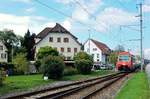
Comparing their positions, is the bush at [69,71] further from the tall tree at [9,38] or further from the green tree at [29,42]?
the tall tree at [9,38]

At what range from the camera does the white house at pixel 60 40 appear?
113 meters

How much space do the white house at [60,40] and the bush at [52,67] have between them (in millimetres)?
69237

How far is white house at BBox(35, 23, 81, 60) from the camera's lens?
11325 cm

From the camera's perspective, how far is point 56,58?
4356cm

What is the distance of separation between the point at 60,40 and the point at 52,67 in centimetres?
7293

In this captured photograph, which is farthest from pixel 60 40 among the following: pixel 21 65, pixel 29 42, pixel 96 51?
pixel 21 65

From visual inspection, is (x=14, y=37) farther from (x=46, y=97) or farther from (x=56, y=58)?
(x=46, y=97)

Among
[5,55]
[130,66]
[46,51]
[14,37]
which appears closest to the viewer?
[130,66]

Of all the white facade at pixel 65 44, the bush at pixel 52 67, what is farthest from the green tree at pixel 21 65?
the white facade at pixel 65 44

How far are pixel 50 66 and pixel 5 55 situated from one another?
84.6 metres

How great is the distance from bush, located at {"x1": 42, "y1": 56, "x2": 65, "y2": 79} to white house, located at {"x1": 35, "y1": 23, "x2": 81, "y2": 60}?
6924 centimetres

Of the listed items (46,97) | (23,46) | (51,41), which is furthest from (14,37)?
(46,97)

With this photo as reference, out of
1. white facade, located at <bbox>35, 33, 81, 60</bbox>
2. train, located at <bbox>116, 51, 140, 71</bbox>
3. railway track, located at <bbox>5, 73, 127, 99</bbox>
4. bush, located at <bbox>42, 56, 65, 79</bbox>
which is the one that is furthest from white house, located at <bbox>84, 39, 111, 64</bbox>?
railway track, located at <bbox>5, 73, 127, 99</bbox>

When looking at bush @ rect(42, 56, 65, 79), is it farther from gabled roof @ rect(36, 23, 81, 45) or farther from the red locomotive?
gabled roof @ rect(36, 23, 81, 45)
